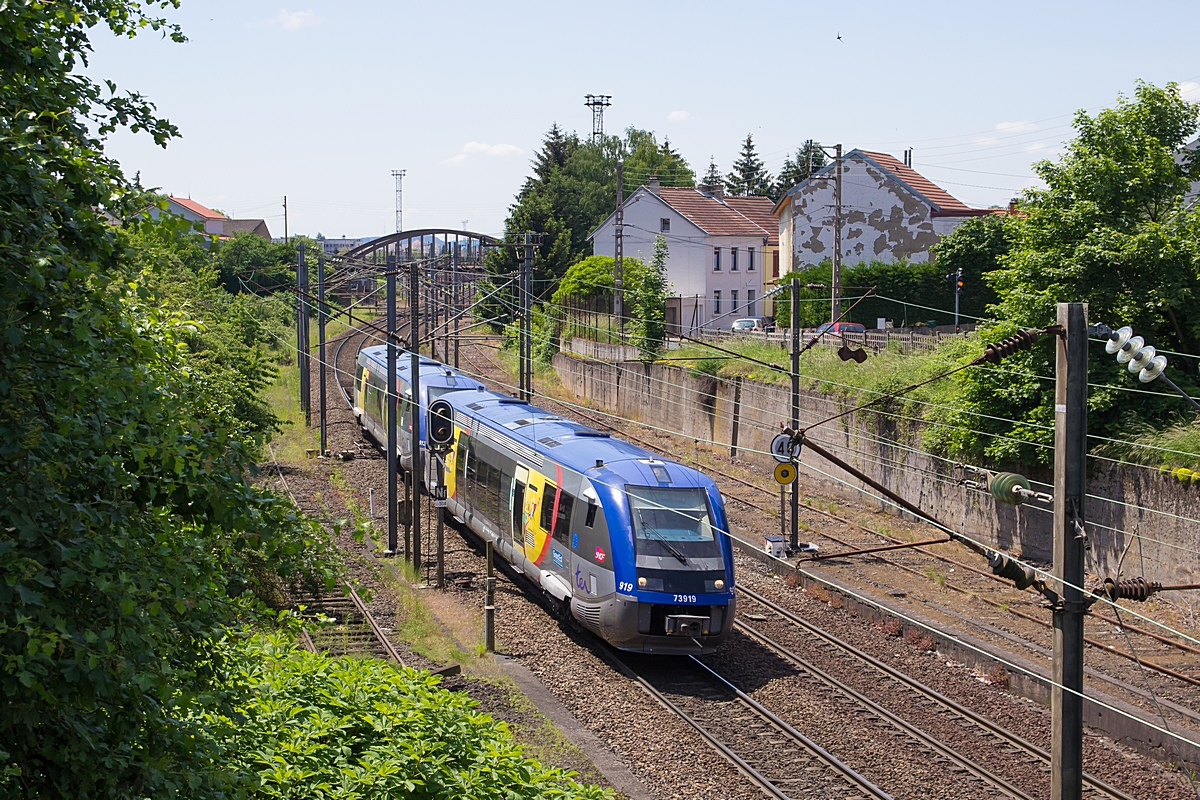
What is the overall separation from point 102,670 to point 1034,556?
68.1 feet

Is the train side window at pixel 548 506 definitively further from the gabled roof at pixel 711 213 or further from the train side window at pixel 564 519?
the gabled roof at pixel 711 213

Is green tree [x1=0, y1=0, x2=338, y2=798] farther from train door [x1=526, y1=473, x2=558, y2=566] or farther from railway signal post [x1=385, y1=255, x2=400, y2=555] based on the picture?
railway signal post [x1=385, y1=255, x2=400, y2=555]

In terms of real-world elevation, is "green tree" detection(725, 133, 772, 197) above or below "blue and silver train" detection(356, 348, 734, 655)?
above

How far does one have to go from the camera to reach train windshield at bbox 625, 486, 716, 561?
14289 mm

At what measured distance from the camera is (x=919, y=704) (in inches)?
538

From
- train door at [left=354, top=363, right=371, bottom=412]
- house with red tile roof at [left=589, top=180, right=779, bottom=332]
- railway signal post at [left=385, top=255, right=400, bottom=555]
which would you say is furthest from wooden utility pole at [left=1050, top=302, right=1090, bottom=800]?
house with red tile roof at [left=589, top=180, right=779, bottom=332]

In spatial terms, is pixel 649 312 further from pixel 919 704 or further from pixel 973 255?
pixel 919 704

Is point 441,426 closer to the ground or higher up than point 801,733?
higher up

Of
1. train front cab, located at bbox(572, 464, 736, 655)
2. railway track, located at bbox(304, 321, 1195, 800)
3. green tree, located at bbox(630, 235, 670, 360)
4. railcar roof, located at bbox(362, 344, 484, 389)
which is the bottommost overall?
railway track, located at bbox(304, 321, 1195, 800)

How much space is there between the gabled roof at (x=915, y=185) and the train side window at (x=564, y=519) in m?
38.0

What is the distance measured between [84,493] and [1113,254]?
768 inches

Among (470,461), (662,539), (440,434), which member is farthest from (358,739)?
(440,434)

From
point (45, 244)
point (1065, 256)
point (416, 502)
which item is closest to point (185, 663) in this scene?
point (45, 244)

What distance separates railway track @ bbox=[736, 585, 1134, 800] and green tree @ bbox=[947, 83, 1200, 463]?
7.81 m
